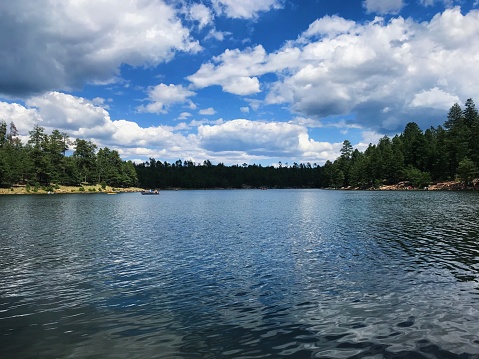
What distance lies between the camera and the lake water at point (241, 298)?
13.3m

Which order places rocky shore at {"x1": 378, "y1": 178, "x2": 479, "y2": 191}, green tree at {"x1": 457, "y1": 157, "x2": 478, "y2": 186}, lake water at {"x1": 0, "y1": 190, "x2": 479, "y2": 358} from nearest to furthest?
lake water at {"x1": 0, "y1": 190, "x2": 479, "y2": 358} → green tree at {"x1": 457, "y1": 157, "x2": 478, "y2": 186} → rocky shore at {"x1": 378, "y1": 178, "x2": 479, "y2": 191}

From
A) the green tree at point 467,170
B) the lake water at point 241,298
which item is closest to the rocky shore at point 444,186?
the green tree at point 467,170

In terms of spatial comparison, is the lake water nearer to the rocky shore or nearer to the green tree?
the green tree

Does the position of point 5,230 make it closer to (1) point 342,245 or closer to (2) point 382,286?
(1) point 342,245

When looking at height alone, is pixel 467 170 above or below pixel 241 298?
above

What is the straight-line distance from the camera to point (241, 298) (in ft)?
62.0

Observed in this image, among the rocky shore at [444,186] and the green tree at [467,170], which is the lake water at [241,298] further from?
the rocky shore at [444,186]

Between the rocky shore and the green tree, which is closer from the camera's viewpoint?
the green tree

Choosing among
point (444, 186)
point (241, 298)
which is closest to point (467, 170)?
point (444, 186)

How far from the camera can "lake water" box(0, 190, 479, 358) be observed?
43.5 feet

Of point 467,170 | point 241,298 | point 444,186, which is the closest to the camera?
point 241,298

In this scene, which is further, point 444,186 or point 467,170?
point 444,186

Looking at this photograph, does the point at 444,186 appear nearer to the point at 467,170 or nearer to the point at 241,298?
the point at 467,170

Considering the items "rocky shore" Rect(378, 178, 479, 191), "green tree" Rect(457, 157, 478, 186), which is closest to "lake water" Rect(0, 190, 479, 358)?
"green tree" Rect(457, 157, 478, 186)
